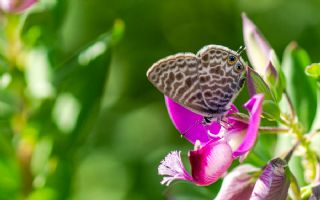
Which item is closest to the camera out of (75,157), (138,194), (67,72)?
(67,72)

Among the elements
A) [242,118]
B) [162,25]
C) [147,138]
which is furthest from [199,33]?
[242,118]

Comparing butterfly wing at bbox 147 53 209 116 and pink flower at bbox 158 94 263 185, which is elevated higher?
butterfly wing at bbox 147 53 209 116

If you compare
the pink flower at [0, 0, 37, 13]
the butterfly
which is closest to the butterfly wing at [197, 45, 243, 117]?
the butterfly

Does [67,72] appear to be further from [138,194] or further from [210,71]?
[138,194]

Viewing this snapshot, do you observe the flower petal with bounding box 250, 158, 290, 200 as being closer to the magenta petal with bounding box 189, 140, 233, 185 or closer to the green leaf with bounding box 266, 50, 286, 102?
the magenta petal with bounding box 189, 140, 233, 185

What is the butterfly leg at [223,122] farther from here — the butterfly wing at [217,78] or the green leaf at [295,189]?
the green leaf at [295,189]

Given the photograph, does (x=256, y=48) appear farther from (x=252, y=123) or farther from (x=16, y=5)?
(x=16, y=5)

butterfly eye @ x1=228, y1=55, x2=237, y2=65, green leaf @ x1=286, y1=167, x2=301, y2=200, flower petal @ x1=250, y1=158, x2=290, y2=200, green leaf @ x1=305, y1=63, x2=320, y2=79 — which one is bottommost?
green leaf @ x1=286, y1=167, x2=301, y2=200
